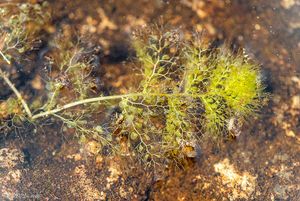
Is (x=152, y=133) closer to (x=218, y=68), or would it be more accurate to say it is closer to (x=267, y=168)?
(x=218, y=68)

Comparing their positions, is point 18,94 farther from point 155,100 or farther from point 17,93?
point 155,100

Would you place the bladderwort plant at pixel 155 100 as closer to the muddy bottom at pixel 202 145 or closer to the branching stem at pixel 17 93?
the branching stem at pixel 17 93

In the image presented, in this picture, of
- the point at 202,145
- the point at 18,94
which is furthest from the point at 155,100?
the point at 18,94

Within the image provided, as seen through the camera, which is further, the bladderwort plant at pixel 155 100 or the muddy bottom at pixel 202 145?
the muddy bottom at pixel 202 145

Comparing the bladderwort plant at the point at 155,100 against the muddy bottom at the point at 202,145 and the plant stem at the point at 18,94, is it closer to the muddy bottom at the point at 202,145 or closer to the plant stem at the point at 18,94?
the plant stem at the point at 18,94

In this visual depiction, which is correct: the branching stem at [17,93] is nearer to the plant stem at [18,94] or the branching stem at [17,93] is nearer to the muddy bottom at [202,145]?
the plant stem at [18,94]

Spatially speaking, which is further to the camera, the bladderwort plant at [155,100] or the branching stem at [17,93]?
the branching stem at [17,93]

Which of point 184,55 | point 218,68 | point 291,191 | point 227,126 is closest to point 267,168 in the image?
Result: point 291,191

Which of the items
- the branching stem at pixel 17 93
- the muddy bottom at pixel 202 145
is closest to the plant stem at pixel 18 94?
the branching stem at pixel 17 93
